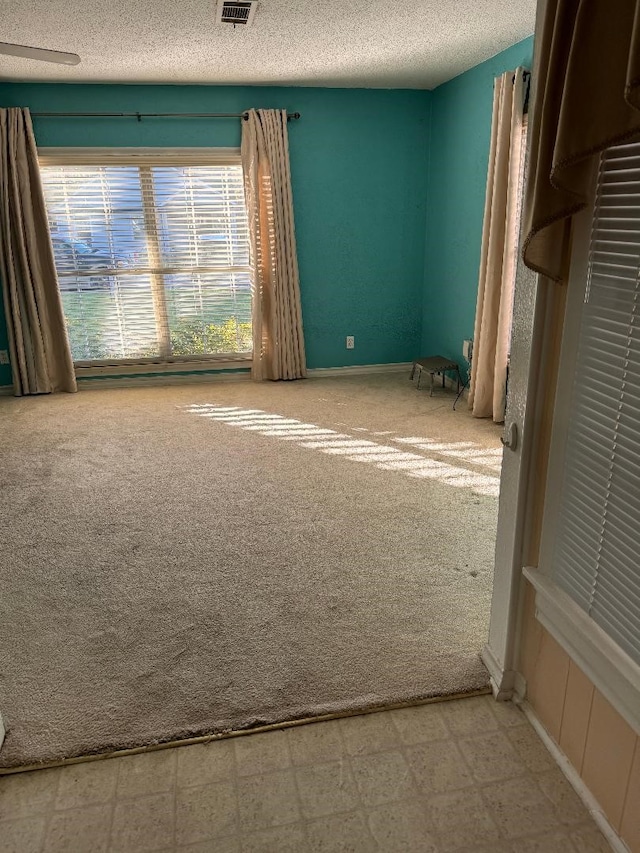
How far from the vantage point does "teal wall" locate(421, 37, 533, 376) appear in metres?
4.20

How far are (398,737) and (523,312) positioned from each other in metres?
1.22

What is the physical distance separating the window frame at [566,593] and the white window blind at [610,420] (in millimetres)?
22

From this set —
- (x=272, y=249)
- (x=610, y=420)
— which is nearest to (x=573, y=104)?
(x=610, y=420)

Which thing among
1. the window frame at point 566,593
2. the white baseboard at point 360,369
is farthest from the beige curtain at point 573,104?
the white baseboard at point 360,369

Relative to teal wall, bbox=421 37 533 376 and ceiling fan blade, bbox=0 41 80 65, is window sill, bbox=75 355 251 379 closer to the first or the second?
teal wall, bbox=421 37 533 376

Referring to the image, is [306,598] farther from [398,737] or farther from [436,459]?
[436,459]

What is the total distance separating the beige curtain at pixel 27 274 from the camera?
4.45m

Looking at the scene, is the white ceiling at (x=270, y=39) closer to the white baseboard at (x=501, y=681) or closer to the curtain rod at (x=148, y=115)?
the curtain rod at (x=148, y=115)

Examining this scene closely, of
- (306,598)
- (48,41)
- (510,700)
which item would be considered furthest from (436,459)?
(48,41)

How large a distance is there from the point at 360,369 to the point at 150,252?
2078mm

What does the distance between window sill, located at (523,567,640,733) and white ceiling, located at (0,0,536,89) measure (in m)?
2.83

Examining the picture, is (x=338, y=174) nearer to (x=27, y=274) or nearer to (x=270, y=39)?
(x=270, y=39)

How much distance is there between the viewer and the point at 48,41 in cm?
340

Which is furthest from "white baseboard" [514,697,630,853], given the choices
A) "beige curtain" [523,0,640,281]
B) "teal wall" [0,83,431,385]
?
"teal wall" [0,83,431,385]
